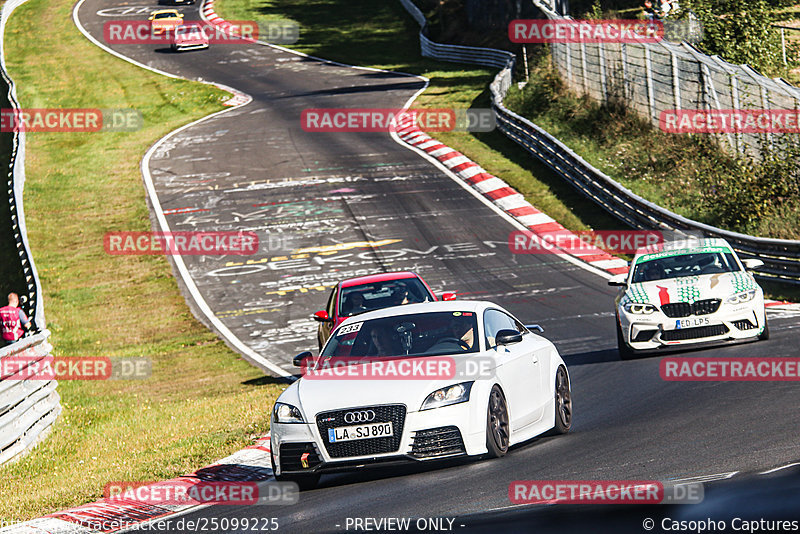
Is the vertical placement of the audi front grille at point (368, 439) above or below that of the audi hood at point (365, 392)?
below

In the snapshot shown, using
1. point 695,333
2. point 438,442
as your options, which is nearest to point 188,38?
point 695,333

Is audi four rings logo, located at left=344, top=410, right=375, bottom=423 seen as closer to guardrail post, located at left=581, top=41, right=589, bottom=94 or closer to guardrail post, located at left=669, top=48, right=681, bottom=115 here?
guardrail post, located at left=669, top=48, right=681, bottom=115

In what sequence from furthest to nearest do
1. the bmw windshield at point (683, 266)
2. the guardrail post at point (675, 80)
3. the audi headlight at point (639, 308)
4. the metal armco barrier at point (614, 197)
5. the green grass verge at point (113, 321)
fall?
the guardrail post at point (675, 80)
the metal armco barrier at point (614, 197)
the bmw windshield at point (683, 266)
the audi headlight at point (639, 308)
the green grass verge at point (113, 321)

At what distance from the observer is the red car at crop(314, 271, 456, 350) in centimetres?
1577

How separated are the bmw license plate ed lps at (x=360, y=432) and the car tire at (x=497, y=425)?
819 mm

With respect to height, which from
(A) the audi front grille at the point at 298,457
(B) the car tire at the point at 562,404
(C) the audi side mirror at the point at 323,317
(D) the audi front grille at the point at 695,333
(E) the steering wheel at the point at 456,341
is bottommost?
(C) the audi side mirror at the point at 323,317

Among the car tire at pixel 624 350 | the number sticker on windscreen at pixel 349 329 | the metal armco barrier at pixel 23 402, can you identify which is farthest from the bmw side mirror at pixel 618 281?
the metal armco barrier at pixel 23 402

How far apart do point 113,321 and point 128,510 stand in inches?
608

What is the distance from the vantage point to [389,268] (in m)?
25.0

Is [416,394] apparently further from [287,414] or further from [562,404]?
[562,404]

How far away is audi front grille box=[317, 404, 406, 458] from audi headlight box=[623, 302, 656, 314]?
271 inches

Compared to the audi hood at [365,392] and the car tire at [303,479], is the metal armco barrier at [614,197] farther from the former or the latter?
the car tire at [303,479]

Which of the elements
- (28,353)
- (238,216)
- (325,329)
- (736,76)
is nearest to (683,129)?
Result: (736,76)

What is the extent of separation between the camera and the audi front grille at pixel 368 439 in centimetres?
841
